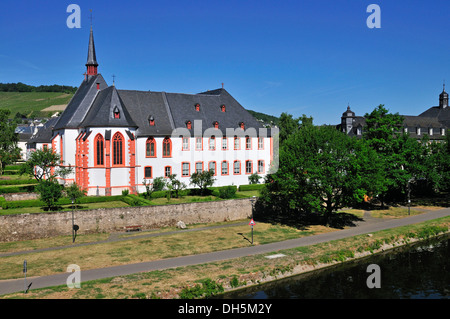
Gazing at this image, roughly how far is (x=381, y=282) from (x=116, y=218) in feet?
78.4

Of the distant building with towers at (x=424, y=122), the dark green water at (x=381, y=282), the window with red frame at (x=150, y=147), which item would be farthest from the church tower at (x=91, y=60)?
the distant building with towers at (x=424, y=122)

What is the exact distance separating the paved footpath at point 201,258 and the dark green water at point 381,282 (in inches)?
170

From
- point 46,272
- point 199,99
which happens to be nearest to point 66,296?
point 46,272

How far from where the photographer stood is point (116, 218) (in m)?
36.3

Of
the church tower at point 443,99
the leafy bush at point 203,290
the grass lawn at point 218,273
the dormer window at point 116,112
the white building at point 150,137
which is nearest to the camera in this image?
the grass lawn at point 218,273

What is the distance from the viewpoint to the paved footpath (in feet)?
73.9

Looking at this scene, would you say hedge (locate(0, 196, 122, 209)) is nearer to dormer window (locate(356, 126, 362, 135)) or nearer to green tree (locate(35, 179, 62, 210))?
green tree (locate(35, 179, 62, 210))

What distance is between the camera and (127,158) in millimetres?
48844

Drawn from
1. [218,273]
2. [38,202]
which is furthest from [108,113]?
[218,273]

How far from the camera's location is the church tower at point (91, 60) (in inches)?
2219

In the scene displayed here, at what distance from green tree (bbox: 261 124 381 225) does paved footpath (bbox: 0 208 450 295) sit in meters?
3.28

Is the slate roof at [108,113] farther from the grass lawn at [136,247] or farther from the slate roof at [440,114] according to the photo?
the slate roof at [440,114]

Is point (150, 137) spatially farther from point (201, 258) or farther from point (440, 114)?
point (440, 114)
